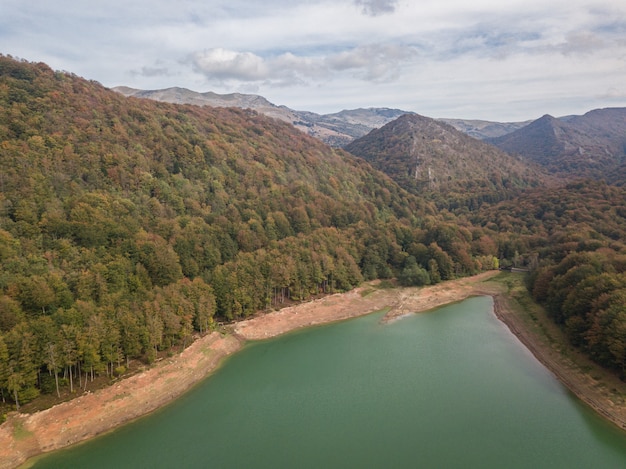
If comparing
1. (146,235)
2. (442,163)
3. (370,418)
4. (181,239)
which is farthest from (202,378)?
(442,163)

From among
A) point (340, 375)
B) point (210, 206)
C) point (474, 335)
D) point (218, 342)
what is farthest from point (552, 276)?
point (210, 206)

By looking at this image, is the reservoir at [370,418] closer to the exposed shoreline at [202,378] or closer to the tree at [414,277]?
the exposed shoreline at [202,378]

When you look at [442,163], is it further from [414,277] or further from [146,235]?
[146,235]

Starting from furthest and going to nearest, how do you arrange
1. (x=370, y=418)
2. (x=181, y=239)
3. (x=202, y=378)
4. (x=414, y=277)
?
(x=414, y=277)
(x=181, y=239)
(x=202, y=378)
(x=370, y=418)

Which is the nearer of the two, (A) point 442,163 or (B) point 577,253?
(B) point 577,253

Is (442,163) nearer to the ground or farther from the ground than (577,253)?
farther from the ground

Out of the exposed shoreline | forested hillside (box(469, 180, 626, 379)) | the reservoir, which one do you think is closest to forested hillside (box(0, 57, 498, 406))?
the exposed shoreline

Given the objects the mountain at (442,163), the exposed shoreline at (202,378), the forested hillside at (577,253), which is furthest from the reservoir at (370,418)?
the mountain at (442,163)
